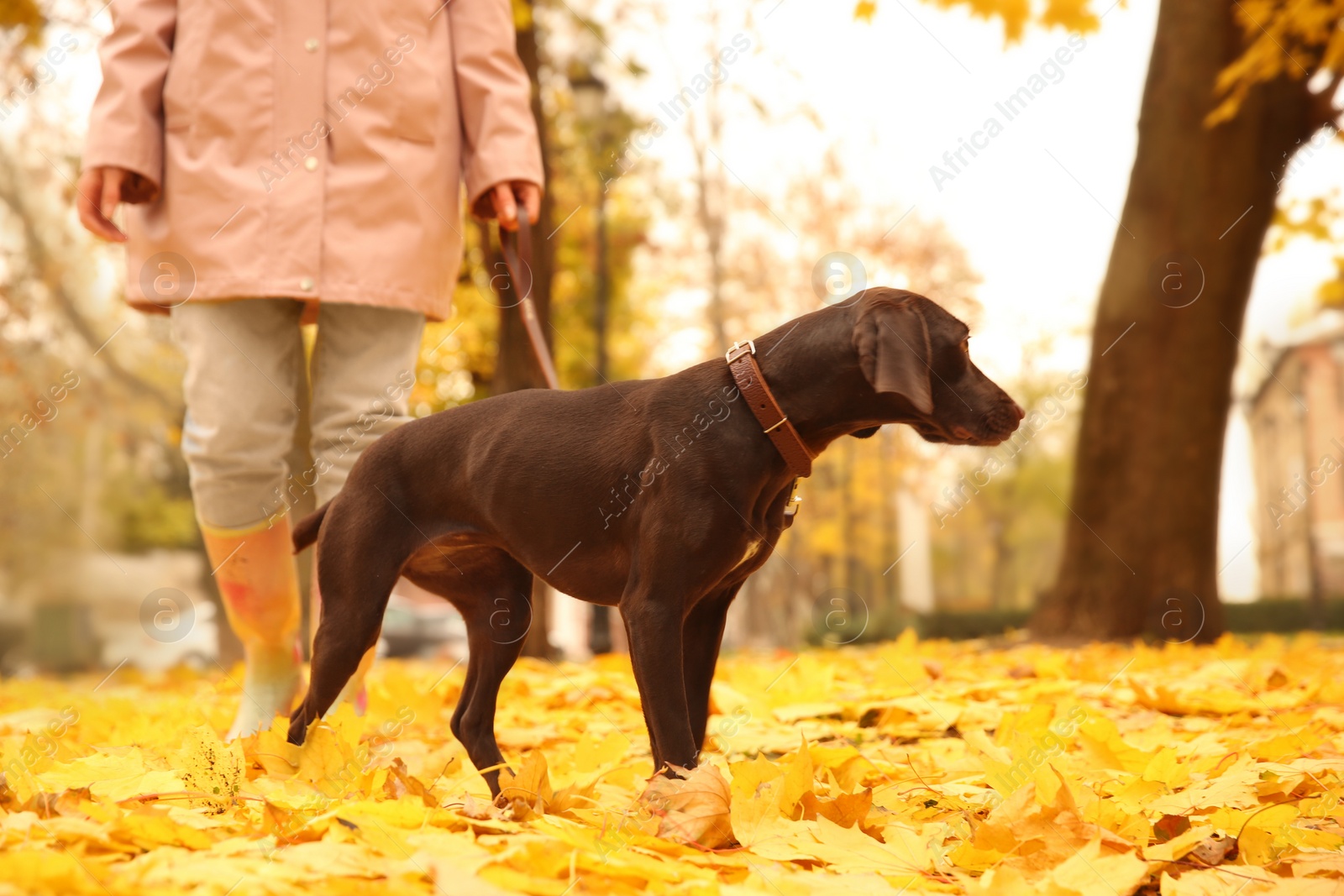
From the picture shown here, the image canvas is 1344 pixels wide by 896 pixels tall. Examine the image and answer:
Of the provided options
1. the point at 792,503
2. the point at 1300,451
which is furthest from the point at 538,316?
the point at 1300,451

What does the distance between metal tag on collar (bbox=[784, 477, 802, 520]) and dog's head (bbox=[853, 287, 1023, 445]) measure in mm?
312

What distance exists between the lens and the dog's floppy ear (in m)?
2.32

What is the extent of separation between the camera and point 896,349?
2344mm

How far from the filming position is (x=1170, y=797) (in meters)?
2.29

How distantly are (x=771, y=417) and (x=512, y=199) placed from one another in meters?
1.46

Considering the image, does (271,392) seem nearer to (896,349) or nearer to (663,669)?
(663,669)

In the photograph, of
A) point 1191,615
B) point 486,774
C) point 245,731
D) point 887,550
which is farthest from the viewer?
point 887,550

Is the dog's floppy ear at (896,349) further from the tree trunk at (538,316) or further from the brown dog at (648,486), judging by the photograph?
the tree trunk at (538,316)

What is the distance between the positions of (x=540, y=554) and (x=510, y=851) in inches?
39.3

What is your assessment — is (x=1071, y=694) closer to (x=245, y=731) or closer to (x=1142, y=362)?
(x=245, y=731)

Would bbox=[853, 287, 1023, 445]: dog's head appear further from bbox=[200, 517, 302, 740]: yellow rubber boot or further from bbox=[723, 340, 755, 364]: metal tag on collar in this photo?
bbox=[200, 517, 302, 740]: yellow rubber boot

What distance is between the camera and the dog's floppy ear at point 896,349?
2.32 m

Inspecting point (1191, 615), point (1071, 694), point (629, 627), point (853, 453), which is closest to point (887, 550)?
point (853, 453)

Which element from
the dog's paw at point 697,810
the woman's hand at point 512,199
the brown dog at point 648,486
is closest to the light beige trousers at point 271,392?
the woman's hand at point 512,199
